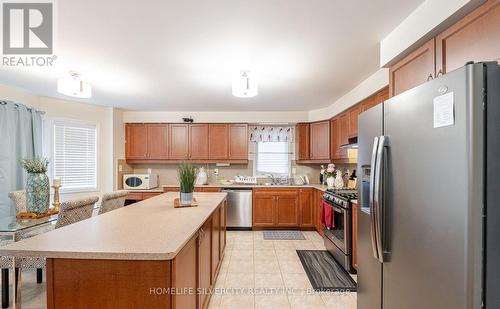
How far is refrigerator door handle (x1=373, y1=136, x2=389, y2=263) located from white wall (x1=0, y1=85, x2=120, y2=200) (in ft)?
Answer: 15.3

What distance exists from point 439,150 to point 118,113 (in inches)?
204

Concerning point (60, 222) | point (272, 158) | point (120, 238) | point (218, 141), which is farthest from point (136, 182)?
point (120, 238)

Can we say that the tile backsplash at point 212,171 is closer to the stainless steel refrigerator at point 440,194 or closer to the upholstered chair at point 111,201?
the upholstered chair at point 111,201

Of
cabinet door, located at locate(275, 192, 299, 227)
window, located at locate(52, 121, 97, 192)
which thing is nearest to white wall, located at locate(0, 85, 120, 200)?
window, located at locate(52, 121, 97, 192)

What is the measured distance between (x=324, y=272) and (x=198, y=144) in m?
3.28

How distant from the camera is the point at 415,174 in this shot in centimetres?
114

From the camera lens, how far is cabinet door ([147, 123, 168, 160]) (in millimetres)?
4891

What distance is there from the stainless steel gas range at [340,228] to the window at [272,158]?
6.33 ft

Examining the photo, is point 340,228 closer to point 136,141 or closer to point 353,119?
point 353,119

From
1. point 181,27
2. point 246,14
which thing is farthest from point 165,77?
point 246,14

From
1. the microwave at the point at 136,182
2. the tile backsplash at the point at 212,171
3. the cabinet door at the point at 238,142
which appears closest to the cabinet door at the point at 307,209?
the tile backsplash at the point at 212,171

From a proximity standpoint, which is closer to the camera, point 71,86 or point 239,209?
point 71,86

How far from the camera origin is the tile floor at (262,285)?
218 centimetres

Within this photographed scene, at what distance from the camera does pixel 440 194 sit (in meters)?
1.00
